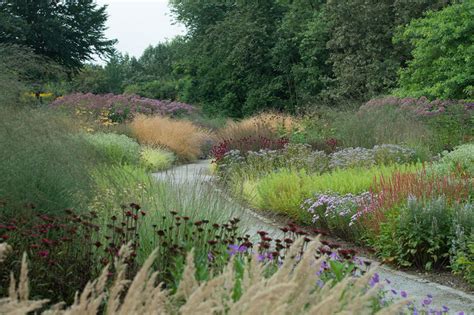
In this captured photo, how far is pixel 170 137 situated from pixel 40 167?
12.4 meters

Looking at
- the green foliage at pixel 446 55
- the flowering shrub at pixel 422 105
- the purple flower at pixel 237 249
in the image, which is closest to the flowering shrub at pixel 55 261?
the purple flower at pixel 237 249

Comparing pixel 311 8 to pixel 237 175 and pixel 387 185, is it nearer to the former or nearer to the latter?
pixel 237 175

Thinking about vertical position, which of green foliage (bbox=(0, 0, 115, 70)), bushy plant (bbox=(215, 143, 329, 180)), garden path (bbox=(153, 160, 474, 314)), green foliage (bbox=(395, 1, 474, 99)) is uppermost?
green foliage (bbox=(0, 0, 115, 70))

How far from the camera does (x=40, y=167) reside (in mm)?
5871

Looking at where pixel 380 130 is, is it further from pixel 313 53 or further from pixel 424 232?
pixel 313 53

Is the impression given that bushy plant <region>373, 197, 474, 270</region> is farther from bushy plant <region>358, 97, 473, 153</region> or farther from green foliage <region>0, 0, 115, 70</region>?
green foliage <region>0, 0, 115, 70</region>

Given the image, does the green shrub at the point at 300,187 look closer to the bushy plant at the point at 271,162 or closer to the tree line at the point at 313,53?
the bushy plant at the point at 271,162

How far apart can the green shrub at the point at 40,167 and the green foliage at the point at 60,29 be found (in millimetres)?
25670

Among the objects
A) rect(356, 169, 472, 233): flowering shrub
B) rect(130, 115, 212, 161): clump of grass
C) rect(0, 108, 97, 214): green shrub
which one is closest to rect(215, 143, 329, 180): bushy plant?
rect(356, 169, 472, 233): flowering shrub

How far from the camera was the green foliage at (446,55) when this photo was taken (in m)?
20.6

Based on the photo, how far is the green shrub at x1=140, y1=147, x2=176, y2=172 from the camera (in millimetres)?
14509

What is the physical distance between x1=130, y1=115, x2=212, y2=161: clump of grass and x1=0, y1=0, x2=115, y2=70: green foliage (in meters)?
15.2

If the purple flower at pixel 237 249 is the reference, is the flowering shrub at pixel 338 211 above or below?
below

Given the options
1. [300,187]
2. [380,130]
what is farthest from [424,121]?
[300,187]
